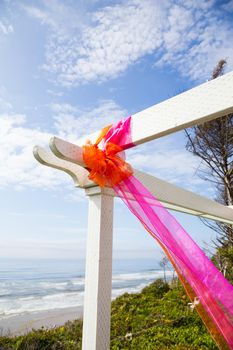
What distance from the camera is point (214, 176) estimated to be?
670 centimetres

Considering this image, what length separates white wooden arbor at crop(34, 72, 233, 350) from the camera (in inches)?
53.2

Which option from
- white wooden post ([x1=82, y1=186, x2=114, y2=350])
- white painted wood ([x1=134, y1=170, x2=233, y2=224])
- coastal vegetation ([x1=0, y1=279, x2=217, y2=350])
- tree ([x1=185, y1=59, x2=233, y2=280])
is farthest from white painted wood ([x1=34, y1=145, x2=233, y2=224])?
tree ([x1=185, y1=59, x2=233, y2=280])

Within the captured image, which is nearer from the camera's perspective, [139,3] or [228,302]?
[228,302]

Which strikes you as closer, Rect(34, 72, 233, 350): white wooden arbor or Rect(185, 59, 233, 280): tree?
Rect(34, 72, 233, 350): white wooden arbor

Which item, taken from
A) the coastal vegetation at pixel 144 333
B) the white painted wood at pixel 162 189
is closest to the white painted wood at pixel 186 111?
the white painted wood at pixel 162 189

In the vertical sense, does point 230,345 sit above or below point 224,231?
below

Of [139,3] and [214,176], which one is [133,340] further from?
[139,3]

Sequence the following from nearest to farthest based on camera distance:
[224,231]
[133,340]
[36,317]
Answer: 1. [133,340]
2. [224,231]
3. [36,317]

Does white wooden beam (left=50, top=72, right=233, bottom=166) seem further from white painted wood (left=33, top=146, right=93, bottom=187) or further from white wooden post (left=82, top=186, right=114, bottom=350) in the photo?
white wooden post (left=82, top=186, right=114, bottom=350)

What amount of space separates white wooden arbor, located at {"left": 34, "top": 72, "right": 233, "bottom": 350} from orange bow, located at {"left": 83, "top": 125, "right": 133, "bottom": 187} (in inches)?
2.3

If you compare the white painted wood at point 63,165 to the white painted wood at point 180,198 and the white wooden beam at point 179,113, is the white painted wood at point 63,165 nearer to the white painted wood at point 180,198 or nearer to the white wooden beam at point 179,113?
the white wooden beam at point 179,113

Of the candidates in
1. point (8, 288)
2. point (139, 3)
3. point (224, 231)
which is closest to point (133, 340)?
point (224, 231)

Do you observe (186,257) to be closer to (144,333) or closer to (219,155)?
(144,333)

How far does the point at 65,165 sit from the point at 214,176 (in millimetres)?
5465
